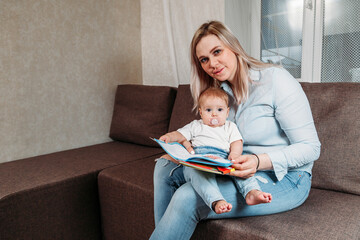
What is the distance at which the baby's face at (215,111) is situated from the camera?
1.14 meters

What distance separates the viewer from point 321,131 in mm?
1231

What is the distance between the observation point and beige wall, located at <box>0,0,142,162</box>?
1705 millimetres

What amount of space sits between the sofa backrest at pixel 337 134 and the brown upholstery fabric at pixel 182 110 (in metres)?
0.71

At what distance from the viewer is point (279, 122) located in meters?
1.05

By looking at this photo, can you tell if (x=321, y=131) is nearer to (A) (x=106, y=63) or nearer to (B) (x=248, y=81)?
(B) (x=248, y=81)

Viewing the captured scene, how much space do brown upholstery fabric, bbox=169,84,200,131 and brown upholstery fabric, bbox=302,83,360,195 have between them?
2.34 feet

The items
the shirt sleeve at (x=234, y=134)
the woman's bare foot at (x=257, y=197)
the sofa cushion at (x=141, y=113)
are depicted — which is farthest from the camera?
the sofa cushion at (x=141, y=113)

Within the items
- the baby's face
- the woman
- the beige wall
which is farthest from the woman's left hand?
the beige wall

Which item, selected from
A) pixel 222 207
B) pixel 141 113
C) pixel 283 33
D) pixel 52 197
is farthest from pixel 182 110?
pixel 222 207

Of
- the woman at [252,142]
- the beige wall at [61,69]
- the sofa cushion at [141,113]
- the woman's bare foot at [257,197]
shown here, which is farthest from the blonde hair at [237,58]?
the beige wall at [61,69]

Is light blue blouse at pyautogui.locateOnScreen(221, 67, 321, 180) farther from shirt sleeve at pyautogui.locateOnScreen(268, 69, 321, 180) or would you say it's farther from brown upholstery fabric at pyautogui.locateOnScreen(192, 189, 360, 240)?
brown upholstery fabric at pyautogui.locateOnScreen(192, 189, 360, 240)

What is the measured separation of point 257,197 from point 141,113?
4.39 ft

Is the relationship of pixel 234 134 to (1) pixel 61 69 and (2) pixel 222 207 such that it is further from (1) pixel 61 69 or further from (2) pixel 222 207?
(1) pixel 61 69

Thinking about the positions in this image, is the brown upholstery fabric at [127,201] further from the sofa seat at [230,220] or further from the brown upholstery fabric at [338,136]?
the brown upholstery fabric at [338,136]
